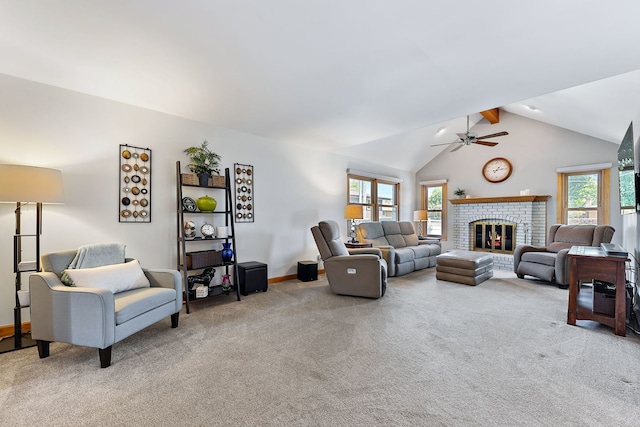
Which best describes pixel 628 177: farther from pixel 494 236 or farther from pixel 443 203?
pixel 443 203

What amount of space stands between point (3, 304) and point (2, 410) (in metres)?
1.53

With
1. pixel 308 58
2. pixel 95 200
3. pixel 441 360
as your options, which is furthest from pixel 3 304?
pixel 441 360

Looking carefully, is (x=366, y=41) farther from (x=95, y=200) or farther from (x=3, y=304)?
(x=3, y=304)

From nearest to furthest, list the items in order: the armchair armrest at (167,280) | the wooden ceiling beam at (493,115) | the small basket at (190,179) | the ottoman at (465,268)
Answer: the armchair armrest at (167,280), the small basket at (190,179), the ottoman at (465,268), the wooden ceiling beam at (493,115)

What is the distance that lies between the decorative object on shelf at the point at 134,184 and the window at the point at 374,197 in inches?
147

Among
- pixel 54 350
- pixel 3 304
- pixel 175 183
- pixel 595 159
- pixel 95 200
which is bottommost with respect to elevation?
pixel 54 350

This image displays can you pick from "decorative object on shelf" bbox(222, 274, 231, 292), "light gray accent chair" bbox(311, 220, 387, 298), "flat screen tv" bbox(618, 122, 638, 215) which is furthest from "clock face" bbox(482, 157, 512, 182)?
"decorative object on shelf" bbox(222, 274, 231, 292)

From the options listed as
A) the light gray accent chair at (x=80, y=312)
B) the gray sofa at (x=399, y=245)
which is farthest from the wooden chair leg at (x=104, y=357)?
the gray sofa at (x=399, y=245)

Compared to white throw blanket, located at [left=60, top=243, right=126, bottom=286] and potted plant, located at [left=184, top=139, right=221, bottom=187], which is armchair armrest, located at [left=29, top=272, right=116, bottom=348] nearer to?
white throw blanket, located at [left=60, top=243, right=126, bottom=286]

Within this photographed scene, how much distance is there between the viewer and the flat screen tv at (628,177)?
2.99 meters

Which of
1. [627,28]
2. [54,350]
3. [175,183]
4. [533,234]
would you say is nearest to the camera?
[627,28]

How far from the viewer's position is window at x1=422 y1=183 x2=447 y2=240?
7.63 meters

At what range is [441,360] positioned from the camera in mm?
2152

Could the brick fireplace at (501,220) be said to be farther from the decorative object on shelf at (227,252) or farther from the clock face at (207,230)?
the clock face at (207,230)
